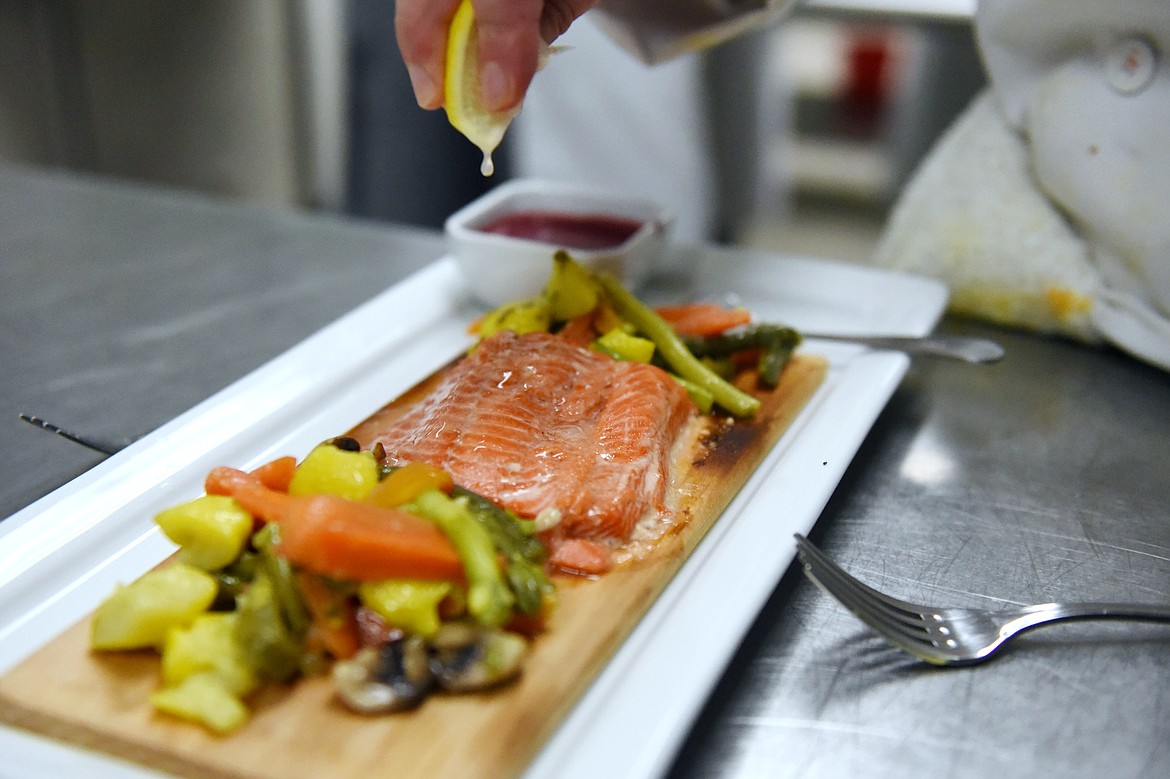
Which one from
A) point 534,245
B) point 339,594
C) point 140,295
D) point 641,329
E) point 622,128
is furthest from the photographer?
point 622,128

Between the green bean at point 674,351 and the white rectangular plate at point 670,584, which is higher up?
the green bean at point 674,351

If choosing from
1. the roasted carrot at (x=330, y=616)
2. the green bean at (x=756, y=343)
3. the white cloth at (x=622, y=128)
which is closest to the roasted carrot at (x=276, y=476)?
the roasted carrot at (x=330, y=616)

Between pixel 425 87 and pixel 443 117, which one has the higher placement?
pixel 425 87

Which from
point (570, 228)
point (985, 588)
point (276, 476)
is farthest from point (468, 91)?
point (985, 588)

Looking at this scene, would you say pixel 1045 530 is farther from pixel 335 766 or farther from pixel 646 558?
pixel 335 766

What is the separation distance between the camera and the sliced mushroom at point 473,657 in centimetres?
129

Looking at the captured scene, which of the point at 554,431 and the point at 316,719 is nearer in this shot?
the point at 316,719

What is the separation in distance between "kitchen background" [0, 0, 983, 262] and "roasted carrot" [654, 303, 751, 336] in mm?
1888

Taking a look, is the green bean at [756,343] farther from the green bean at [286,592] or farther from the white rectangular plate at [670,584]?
the green bean at [286,592]

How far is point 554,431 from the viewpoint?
1.79 metres

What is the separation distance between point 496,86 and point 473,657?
90 cm

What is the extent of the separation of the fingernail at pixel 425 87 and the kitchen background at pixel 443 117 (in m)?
2.26

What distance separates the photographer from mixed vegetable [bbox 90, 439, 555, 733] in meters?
1.28

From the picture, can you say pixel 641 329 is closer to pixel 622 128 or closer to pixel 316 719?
pixel 316 719
